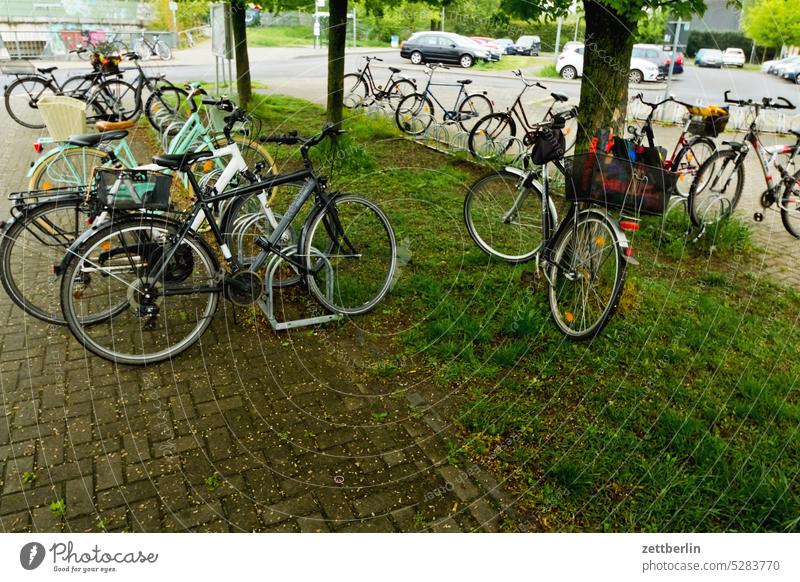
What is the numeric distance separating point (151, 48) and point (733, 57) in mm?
9138

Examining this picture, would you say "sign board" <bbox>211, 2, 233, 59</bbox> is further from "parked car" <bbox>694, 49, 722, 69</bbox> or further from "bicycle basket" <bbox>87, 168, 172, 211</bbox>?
"parked car" <bbox>694, 49, 722, 69</bbox>

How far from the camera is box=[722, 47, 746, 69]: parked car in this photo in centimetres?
394

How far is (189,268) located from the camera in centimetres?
377

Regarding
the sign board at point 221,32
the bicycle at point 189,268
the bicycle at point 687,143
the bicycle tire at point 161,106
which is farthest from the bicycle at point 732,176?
the bicycle tire at point 161,106

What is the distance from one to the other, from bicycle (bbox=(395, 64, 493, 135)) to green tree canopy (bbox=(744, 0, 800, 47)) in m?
3.94

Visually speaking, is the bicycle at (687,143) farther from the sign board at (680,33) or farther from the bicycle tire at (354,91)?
the bicycle tire at (354,91)

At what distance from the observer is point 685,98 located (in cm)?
655

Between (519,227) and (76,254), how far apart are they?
3.34 m

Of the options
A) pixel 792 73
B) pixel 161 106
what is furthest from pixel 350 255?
Answer: pixel 161 106

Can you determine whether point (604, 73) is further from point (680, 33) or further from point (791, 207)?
point (791, 207)

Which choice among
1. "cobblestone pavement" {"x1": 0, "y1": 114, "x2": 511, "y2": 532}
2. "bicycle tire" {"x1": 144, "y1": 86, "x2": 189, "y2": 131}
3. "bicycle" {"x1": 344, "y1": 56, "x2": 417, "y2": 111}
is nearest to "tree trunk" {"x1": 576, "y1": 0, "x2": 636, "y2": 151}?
"cobblestone pavement" {"x1": 0, "y1": 114, "x2": 511, "y2": 532}

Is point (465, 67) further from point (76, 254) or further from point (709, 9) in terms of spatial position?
point (76, 254)

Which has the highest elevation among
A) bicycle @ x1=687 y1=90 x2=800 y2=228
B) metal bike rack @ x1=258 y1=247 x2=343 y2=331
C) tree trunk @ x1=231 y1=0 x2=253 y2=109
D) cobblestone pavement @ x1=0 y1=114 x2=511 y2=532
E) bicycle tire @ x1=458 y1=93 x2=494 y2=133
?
tree trunk @ x1=231 y1=0 x2=253 y2=109

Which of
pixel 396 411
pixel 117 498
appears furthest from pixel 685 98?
pixel 117 498
